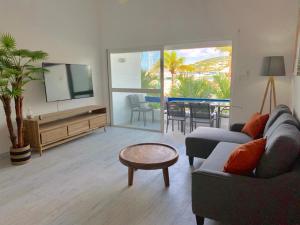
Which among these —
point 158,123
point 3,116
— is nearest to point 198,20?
point 158,123

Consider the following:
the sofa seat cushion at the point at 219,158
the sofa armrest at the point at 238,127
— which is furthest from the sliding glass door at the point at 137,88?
the sofa seat cushion at the point at 219,158

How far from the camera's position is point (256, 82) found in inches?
160

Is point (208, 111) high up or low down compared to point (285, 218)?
up

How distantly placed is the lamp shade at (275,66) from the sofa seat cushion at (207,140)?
3.72 feet

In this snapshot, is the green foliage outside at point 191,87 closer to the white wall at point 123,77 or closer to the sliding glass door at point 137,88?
the sliding glass door at point 137,88

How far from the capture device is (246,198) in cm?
Answer: 168

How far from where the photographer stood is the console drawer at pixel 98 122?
477 centimetres

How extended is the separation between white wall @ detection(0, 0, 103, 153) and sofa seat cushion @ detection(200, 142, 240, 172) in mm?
3436

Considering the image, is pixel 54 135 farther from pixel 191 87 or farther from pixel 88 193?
pixel 191 87

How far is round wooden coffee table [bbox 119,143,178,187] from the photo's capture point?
2.46 metres

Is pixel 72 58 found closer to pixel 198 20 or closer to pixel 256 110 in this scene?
pixel 198 20

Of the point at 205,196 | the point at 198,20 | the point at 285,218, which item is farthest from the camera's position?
the point at 198,20

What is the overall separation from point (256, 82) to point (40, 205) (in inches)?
155

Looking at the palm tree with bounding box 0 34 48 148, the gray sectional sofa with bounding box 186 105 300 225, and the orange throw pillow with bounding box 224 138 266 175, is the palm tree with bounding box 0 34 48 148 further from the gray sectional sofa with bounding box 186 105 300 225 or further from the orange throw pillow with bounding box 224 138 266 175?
the orange throw pillow with bounding box 224 138 266 175
